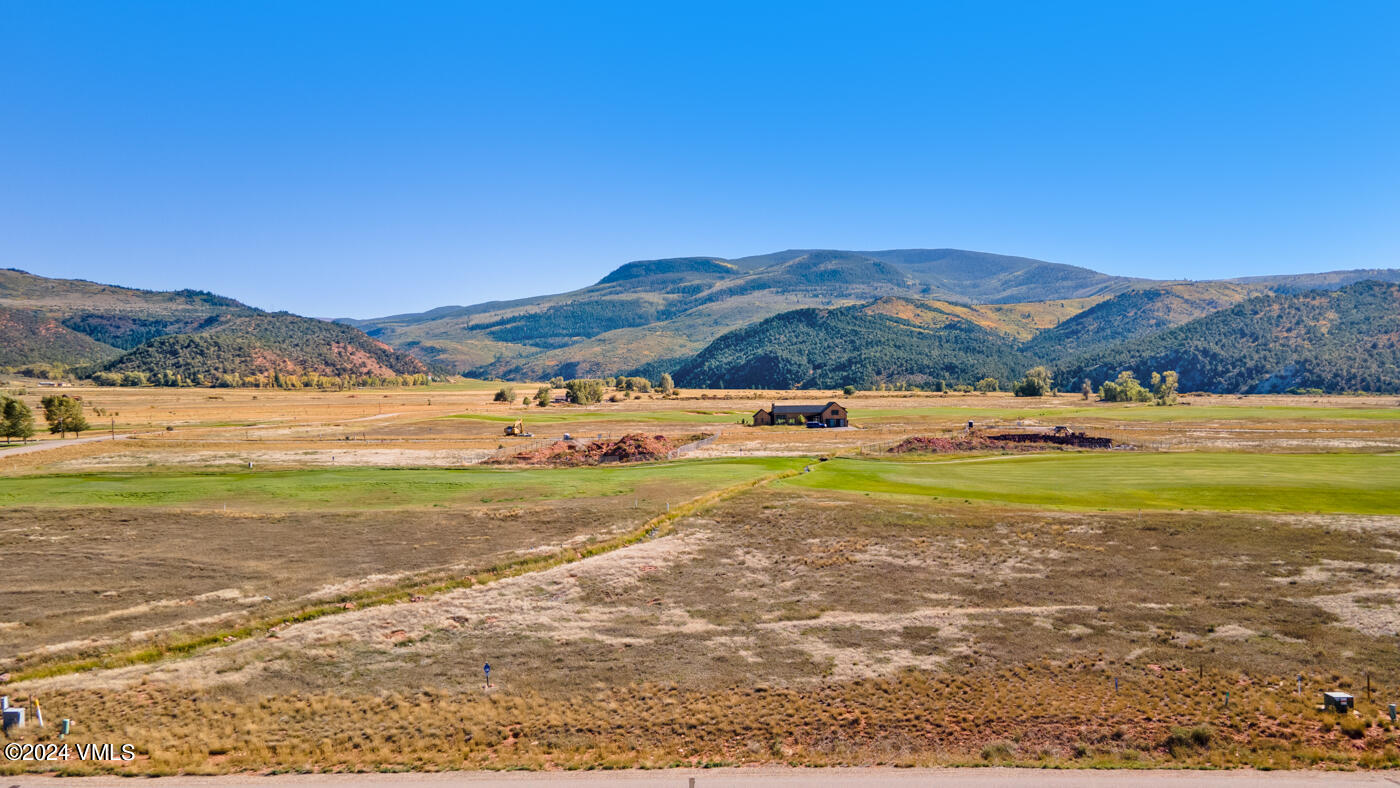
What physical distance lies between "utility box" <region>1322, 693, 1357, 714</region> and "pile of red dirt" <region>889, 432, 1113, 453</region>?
5650 cm

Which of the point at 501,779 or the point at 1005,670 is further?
the point at 1005,670

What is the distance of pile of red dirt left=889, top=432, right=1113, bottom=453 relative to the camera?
254ft

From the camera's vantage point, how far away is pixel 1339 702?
19.9m

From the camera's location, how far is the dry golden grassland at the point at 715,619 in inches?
761

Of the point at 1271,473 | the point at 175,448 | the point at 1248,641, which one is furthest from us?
the point at 175,448

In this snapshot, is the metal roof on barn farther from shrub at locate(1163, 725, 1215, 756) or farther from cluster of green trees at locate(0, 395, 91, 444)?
cluster of green trees at locate(0, 395, 91, 444)

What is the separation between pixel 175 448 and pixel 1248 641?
304 ft

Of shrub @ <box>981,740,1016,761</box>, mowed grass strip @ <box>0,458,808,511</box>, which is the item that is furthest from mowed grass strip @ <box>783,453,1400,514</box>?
shrub @ <box>981,740,1016,761</box>

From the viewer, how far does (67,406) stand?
306 ft

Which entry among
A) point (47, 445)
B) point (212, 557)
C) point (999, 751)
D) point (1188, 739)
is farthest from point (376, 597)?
point (47, 445)

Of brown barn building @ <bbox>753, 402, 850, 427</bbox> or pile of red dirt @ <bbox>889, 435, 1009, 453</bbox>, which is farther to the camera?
brown barn building @ <bbox>753, 402, 850, 427</bbox>

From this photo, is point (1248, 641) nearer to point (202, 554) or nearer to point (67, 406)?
point (202, 554)

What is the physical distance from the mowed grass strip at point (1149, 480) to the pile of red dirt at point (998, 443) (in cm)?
665

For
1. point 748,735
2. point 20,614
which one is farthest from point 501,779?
point 20,614
